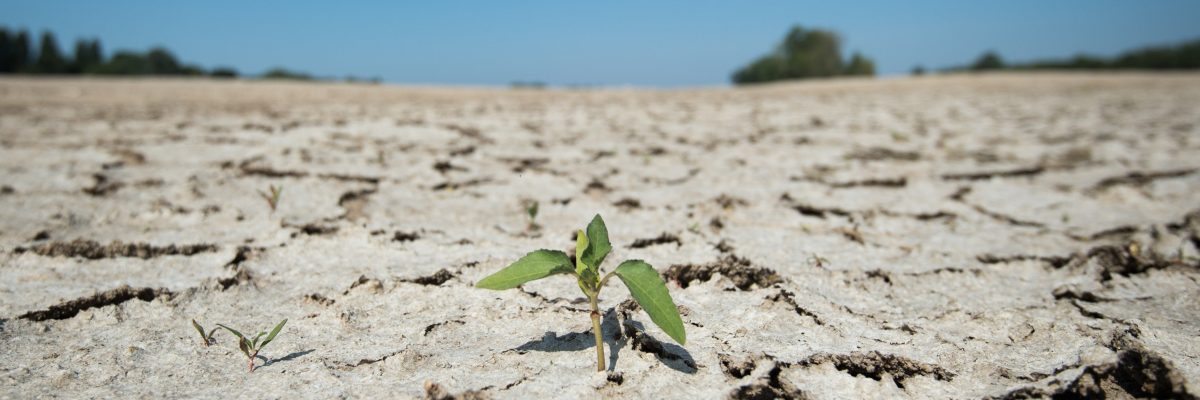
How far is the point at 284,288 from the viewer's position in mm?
1366

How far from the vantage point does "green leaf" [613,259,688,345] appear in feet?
2.67

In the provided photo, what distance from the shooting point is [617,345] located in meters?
1.08

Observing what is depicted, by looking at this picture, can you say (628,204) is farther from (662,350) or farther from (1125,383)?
(1125,383)

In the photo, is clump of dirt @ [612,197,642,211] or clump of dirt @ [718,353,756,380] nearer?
clump of dirt @ [718,353,756,380]

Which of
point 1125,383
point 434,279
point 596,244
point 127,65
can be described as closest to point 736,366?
point 596,244

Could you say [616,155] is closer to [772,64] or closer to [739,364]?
[739,364]

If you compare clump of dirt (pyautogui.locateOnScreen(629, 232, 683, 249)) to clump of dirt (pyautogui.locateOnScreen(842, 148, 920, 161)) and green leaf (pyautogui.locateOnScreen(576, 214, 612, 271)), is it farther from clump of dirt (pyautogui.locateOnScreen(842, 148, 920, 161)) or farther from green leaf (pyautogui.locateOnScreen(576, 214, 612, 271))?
clump of dirt (pyautogui.locateOnScreen(842, 148, 920, 161))

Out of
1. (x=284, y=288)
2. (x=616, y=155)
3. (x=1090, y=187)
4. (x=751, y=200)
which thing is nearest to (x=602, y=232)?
(x=284, y=288)

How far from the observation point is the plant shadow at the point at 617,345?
3.42 feet

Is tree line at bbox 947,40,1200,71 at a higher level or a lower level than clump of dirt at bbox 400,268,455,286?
higher

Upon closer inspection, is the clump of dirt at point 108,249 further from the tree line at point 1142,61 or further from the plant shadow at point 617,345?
the tree line at point 1142,61

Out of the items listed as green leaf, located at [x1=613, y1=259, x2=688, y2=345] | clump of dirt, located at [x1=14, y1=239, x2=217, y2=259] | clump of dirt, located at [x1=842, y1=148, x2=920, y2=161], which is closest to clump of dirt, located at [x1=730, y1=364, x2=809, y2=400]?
green leaf, located at [x1=613, y1=259, x2=688, y2=345]

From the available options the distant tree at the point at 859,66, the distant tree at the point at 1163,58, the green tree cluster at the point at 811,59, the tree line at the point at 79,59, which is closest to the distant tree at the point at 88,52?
the tree line at the point at 79,59

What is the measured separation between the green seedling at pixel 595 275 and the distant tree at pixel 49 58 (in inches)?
1335
